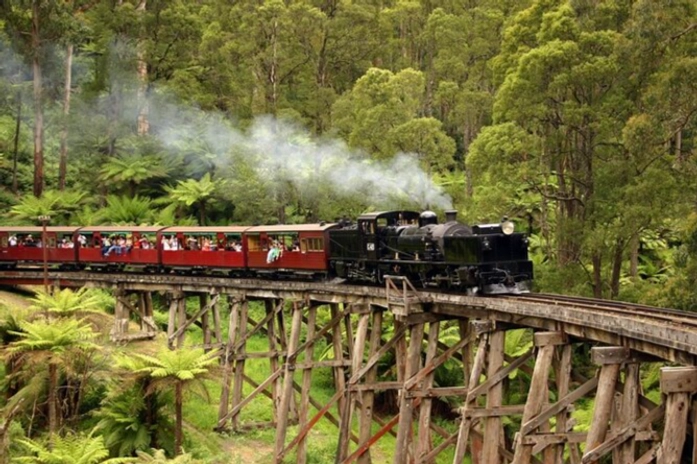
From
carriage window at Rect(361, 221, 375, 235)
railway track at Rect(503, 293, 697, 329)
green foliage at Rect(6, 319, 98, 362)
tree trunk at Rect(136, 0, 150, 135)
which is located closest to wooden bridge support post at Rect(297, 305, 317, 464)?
carriage window at Rect(361, 221, 375, 235)

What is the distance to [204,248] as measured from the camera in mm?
28078

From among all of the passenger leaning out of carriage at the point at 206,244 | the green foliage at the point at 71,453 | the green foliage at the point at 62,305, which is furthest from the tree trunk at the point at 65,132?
the green foliage at the point at 71,453

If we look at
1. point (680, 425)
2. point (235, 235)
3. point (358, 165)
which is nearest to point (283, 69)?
point (358, 165)

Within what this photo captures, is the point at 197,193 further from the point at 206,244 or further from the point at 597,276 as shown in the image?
the point at 597,276

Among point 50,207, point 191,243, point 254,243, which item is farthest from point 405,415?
point 50,207

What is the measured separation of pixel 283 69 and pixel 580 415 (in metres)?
27.0

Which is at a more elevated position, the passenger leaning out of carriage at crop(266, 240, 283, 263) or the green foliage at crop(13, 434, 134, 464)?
the passenger leaning out of carriage at crop(266, 240, 283, 263)

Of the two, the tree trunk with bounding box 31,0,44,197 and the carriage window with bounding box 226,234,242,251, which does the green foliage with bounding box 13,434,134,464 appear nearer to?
the carriage window with bounding box 226,234,242,251

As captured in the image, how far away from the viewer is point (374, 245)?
74.0ft

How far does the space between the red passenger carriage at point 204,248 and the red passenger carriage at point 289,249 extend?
0.53 metres

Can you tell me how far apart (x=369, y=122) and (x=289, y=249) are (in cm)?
759

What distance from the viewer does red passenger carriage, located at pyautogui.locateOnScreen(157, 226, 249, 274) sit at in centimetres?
2711

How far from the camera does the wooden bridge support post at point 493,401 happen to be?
1591 centimetres

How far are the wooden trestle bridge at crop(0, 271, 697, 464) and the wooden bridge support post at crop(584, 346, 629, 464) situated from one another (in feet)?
0.06
